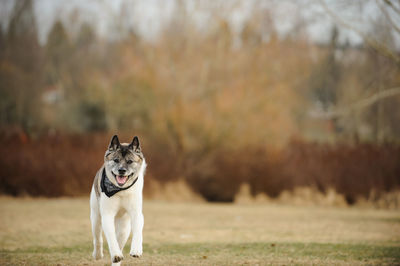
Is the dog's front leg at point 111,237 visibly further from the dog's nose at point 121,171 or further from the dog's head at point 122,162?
the dog's nose at point 121,171

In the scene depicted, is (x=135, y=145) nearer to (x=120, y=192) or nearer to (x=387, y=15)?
(x=120, y=192)

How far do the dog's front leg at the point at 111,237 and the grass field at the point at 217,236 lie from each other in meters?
1.37

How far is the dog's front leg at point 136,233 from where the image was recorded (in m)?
6.77

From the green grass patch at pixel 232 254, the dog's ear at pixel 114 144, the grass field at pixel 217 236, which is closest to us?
the dog's ear at pixel 114 144

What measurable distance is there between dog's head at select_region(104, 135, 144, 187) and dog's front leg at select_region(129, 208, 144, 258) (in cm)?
49

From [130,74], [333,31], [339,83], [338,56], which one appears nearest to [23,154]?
[130,74]

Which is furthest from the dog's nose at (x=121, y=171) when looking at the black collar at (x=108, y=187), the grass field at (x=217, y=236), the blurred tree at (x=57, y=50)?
the blurred tree at (x=57, y=50)

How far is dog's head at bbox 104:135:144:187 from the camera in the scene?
6.90 metres

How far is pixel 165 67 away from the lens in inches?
1020

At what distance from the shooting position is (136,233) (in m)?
6.92

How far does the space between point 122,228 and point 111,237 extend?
2.25 ft

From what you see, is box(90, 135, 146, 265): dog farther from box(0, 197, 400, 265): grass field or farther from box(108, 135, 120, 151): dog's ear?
box(0, 197, 400, 265): grass field

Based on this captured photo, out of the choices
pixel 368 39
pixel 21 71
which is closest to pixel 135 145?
pixel 368 39

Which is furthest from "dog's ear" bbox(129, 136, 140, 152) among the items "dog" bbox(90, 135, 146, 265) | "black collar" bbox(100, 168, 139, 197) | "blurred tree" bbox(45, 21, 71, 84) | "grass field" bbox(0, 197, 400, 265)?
"blurred tree" bbox(45, 21, 71, 84)
